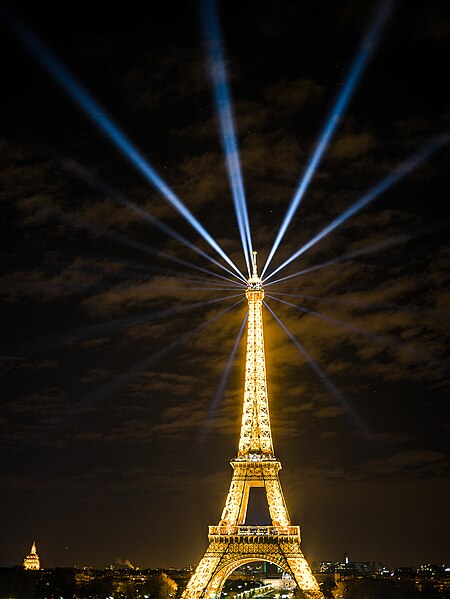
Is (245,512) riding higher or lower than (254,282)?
lower

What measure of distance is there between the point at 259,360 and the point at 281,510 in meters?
12.2

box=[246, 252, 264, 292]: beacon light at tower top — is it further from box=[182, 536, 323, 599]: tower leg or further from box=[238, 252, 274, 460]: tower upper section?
box=[182, 536, 323, 599]: tower leg

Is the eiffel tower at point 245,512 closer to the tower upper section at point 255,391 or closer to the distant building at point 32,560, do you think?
the tower upper section at point 255,391

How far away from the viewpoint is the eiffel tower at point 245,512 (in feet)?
220

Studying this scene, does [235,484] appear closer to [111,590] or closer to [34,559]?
[111,590]

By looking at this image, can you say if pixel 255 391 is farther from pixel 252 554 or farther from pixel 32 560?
pixel 32 560

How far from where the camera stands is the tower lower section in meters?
66.6

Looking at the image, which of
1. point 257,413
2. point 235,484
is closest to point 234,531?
point 235,484

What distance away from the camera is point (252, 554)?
2645 inches

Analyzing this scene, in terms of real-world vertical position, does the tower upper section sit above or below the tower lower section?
above

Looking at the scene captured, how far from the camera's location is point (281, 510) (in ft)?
227

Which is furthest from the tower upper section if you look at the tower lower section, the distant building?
the distant building

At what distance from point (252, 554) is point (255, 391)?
502 inches

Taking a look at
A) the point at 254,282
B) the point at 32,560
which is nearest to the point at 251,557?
the point at 254,282
